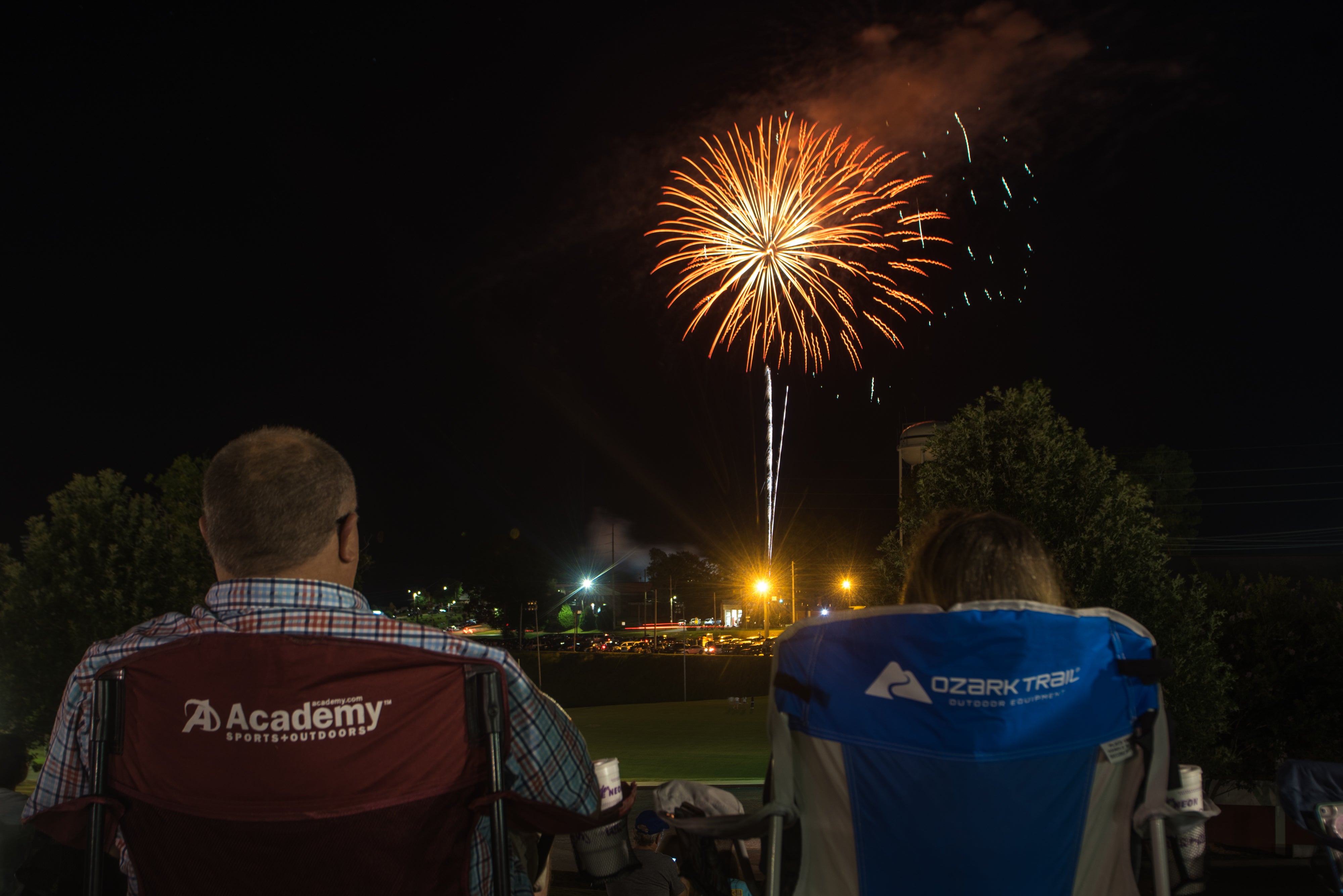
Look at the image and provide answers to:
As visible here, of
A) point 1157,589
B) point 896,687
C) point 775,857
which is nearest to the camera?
point 896,687

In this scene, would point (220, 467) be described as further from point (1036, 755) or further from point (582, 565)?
point (582, 565)

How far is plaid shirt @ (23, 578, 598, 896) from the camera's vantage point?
1.46m

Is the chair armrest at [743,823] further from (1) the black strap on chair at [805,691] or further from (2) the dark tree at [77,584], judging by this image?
Answer: (2) the dark tree at [77,584]

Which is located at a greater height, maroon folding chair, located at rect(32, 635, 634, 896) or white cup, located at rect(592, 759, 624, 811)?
maroon folding chair, located at rect(32, 635, 634, 896)

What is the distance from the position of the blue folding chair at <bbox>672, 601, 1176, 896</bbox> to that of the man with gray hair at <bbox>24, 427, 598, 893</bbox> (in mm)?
567

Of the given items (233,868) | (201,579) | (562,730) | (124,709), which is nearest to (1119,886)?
(562,730)

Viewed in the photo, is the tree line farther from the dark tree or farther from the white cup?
the white cup

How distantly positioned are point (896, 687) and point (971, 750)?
0.20m

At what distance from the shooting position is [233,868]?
4.51ft

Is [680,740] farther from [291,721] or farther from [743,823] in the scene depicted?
[291,721]

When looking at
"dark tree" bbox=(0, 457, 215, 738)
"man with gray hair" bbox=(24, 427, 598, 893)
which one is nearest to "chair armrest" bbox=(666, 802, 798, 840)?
"man with gray hair" bbox=(24, 427, 598, 893)

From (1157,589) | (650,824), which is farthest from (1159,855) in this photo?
(1157,589)

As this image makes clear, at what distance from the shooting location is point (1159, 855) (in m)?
1.87

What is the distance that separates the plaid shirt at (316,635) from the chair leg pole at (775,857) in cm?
53
